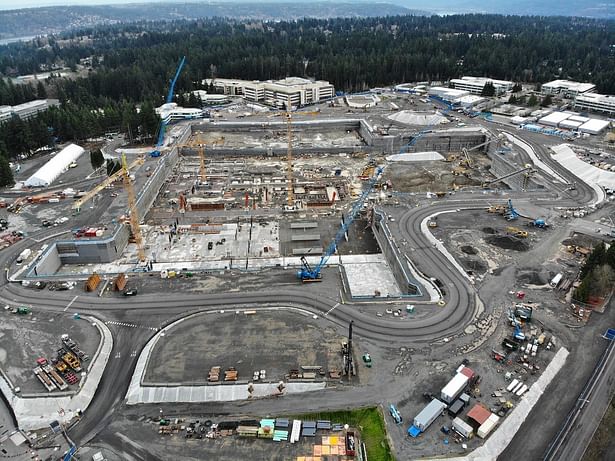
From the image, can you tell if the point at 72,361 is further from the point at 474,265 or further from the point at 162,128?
the point at 162,128

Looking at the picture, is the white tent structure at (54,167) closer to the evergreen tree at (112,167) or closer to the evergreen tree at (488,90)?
the evergreen tree at (112,167)

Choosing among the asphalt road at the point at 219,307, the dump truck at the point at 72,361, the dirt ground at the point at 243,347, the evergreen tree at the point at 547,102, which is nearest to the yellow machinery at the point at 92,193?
the asphalt road at the point at 219,307

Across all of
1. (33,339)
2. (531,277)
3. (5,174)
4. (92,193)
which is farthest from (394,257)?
(5,174)

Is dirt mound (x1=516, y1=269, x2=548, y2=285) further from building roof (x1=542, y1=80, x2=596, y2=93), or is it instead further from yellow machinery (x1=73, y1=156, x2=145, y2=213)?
building roof (x1=542, y1=80, x2=596, y2=93)

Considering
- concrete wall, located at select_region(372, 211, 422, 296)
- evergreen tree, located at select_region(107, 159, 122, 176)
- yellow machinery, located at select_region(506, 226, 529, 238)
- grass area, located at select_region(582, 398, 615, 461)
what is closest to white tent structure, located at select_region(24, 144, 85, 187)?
evergreen tree, located at select_region(107, 159, 122, 176)

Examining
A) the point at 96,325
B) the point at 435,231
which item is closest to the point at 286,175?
the point at 435,231

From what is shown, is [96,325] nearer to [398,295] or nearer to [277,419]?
[277,419]

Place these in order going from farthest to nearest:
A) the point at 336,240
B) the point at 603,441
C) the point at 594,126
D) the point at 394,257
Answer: the point at 594,126
the point at 336,240
the point at 394,257
the point at 603,441
